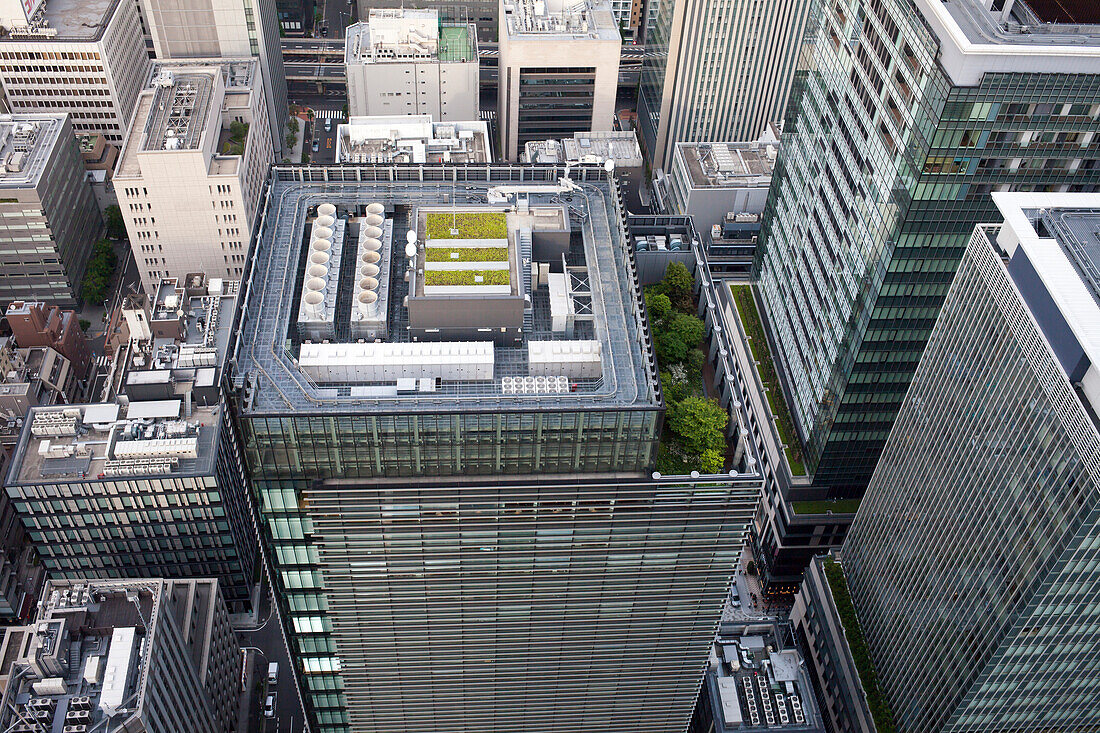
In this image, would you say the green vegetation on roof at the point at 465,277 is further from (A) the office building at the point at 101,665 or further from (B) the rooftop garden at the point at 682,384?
(A) the office building at the point at 101,665

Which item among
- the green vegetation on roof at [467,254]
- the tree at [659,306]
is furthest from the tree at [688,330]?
the green vegetation on roof at [467,254]

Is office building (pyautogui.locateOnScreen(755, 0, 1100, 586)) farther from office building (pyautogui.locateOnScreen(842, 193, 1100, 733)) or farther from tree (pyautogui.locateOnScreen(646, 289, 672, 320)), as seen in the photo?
tree (pyautogui.locateOnScreen(646, 289, 672, 320))

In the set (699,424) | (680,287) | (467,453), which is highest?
(680,287)

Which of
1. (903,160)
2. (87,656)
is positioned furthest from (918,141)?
(87,656)

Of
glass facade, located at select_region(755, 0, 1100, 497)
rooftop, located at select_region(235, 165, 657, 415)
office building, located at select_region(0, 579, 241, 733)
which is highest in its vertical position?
glass facade, located at select_region(755, 0, 1100, 497)

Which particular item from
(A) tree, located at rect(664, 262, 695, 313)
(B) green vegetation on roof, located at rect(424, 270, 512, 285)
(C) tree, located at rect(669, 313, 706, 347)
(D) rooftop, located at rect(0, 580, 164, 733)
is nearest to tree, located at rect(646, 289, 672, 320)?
(A) tree, located at rect(664, 262, 695, 313)

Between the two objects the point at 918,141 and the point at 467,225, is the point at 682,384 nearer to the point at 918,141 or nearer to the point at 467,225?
the point at 467,225
